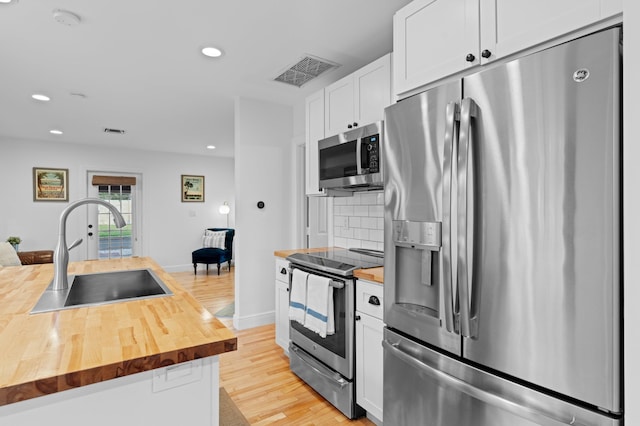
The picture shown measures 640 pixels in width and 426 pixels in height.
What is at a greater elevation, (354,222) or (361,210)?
(361,210)

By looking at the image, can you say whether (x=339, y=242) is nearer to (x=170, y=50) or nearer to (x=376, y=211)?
(x=376, y=211)

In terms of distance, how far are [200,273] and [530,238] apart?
658 cm

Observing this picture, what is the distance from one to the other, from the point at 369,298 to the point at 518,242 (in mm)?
970

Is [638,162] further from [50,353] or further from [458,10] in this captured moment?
[50,353]

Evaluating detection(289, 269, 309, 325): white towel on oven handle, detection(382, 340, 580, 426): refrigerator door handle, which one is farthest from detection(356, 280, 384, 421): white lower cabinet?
detection(289, 269, 309, 325): white towel on oven handle

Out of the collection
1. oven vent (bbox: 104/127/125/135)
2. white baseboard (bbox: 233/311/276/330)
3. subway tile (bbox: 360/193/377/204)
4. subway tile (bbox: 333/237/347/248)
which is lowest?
white baseboard (bbox: 233/311/276/330)

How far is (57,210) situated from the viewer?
5.96 m

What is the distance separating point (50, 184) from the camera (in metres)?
5.88

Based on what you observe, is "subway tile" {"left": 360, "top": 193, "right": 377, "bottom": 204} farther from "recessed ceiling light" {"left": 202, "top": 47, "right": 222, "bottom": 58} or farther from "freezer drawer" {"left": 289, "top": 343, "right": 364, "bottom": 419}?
"recessed ceiling light" {"left": 202, "top": 47, "right": 222, "bottom": 58}

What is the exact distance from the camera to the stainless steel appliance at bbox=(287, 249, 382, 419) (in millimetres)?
2033

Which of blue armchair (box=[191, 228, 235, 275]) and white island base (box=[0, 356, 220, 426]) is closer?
white island base (box=[0, 356, 220, 426])

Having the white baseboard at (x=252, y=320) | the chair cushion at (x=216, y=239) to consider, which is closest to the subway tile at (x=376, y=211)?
the white baseboard at (x=252, y=320)

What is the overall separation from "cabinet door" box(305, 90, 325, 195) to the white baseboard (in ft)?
5.18

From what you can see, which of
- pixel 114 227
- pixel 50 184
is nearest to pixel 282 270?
pixel 114 227
